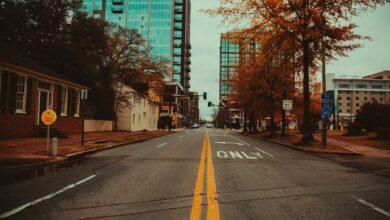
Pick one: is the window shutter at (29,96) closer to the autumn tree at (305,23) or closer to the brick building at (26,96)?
the brick building at (26,96)

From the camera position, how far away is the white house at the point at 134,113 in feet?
147

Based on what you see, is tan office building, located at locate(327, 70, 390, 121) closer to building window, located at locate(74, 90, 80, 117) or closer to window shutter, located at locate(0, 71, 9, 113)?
building window, located at locate(74, 90, 80, 117)

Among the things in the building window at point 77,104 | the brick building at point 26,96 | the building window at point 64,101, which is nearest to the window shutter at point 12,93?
the brick building at point 26,96

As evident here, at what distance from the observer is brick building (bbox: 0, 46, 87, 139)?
19.3 m

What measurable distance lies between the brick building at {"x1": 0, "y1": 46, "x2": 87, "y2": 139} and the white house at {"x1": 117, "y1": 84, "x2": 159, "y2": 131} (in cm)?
1525

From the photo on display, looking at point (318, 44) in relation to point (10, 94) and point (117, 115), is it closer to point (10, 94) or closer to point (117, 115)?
point (10, 94)

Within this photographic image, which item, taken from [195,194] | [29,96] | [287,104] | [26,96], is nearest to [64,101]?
[29,96]

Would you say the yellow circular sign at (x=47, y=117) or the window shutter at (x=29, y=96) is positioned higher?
the window shutter at (x=29, y=96)

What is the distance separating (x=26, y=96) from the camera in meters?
21.5

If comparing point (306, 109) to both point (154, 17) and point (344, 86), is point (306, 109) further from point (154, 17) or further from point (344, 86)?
point (344, 86)

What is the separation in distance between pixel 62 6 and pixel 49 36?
13.1 feet

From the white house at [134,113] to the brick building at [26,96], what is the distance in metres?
15.3

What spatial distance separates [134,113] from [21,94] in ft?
90.9

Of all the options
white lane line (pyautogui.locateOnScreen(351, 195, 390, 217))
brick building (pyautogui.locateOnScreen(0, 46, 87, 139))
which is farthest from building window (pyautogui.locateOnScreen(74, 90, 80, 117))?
white lane line (pyautogui.locateOnScreen(351, 195, 390, 217))
